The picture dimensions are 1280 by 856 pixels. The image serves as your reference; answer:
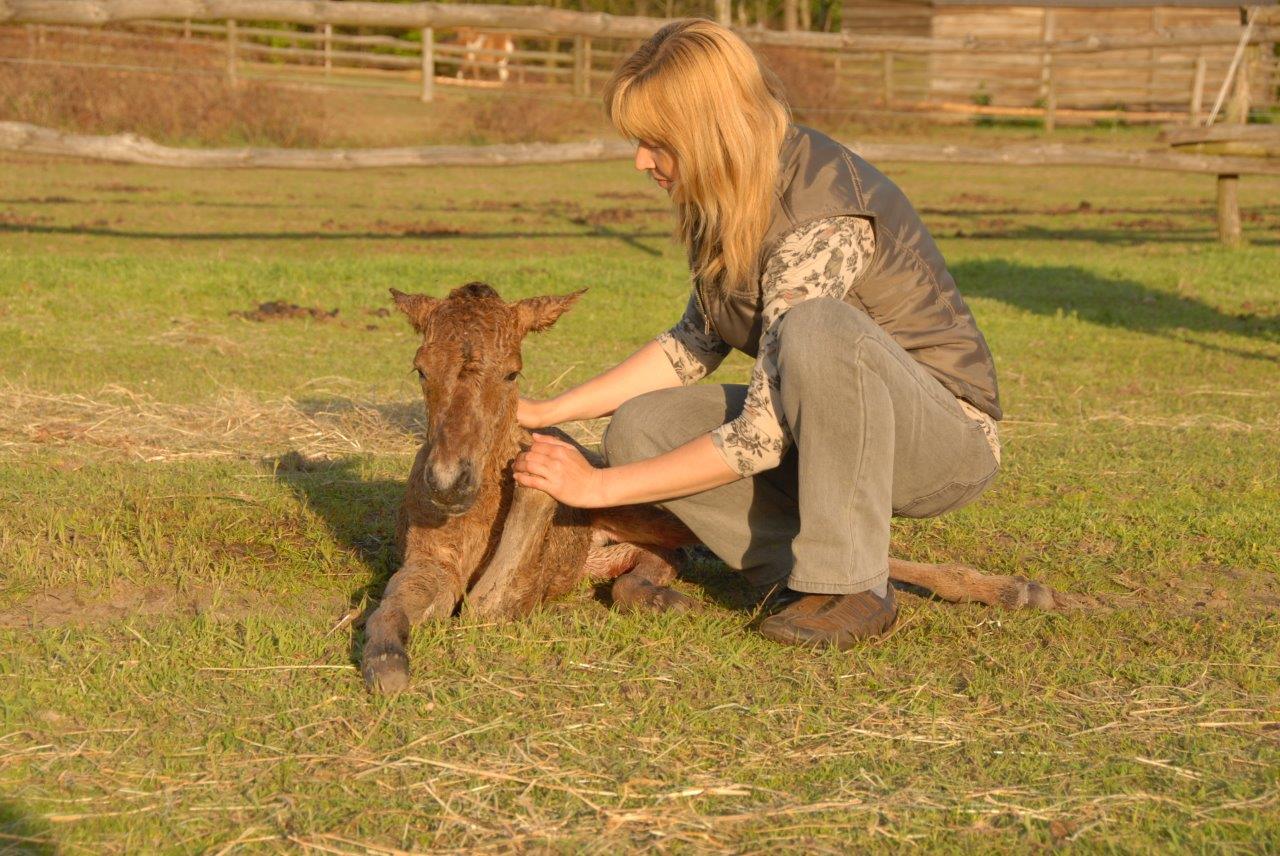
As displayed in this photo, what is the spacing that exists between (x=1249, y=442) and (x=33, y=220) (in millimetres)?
13015

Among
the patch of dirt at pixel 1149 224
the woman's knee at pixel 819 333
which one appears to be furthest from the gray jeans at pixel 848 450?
the patch of dirt at pixel 1149 224

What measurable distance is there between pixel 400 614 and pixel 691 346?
1.67 metres

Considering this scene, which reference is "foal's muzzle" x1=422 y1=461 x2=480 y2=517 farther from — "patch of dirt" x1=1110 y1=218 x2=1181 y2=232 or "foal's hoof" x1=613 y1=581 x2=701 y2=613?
"patch of dirt" x1=1110 y1=218 x2=1181 y2=232

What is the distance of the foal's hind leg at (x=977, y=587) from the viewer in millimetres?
4910

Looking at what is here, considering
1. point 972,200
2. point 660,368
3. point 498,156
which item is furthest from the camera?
point 972,200

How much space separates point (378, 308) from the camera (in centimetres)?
1130

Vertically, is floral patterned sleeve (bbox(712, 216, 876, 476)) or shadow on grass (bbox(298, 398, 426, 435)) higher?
floral patterned sleeve (bbox(712, 216, 876, 476))

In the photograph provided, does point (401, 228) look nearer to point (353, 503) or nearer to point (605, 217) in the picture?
point (605, 217)

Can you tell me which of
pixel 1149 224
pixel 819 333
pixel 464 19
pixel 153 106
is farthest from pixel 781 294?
pixel 153 106

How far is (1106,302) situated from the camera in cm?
1270

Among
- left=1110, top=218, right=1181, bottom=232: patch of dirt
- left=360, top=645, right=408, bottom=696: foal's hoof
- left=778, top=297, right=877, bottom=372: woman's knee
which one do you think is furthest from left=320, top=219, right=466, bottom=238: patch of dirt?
left=360, top=645, right=408, bottom=696: foal's hoof

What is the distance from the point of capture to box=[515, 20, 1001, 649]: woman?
4238 mm

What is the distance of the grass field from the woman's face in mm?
1465

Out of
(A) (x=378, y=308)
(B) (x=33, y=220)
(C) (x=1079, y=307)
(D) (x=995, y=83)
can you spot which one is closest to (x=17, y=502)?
(A) (x=378, y=308)
